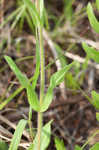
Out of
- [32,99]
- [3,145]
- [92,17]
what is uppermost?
[92,17]

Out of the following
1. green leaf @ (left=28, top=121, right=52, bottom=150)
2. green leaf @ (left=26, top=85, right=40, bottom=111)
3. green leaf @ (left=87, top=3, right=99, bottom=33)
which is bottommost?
green leaf @ (left=28, top=121, right=52, bottom=150)

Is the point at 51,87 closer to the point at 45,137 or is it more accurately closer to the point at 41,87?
the point at 41,87

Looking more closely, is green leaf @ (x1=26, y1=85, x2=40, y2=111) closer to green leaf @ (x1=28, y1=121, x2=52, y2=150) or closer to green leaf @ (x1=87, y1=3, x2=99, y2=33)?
green leaf @ (x1=28, y1=121, x2=52, y2=150)

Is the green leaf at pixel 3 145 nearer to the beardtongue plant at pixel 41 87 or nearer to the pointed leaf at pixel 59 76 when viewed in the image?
the beardtongue plant at pixel 41 87

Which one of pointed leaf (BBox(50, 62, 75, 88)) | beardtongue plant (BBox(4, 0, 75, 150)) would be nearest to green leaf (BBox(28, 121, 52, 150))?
beardtongue plant (BBox(4, 0, 75, 150))

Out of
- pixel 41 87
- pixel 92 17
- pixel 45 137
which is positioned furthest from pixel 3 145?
pixel 92 17

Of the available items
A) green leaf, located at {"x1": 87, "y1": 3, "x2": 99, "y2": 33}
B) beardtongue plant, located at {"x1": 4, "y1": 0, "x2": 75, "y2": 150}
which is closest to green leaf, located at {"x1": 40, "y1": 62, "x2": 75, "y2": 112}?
beardtongue plant, located at {"x1": 4, "y1": 0, "x2": 75, "y2": 150}

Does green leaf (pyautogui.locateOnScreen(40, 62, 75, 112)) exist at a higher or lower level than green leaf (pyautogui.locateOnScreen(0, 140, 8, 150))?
higher

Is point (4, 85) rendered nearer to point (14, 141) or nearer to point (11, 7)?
point (14, 141)

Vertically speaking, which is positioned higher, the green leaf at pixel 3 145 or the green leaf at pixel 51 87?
the green leaf at pixel 51 87

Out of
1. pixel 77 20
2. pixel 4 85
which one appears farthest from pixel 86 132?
pixel 77 20

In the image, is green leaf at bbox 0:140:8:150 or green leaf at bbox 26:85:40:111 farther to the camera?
green leaf at bbox 0:140:8:150

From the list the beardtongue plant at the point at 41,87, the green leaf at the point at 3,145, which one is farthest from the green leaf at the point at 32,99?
the green leaf at the point at 3,145
